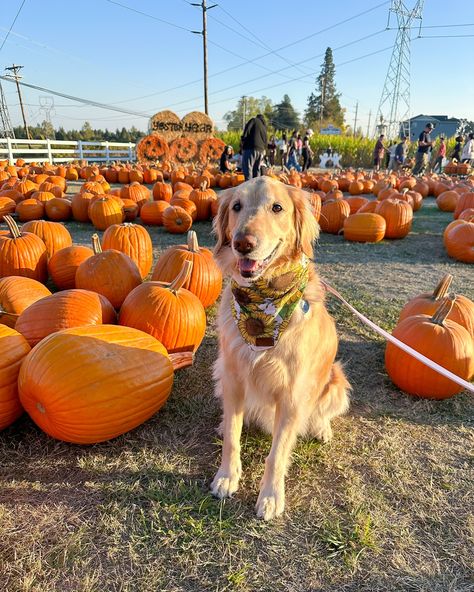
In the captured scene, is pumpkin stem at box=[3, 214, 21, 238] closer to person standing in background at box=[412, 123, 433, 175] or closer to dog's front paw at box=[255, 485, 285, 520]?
dog's front paw at box=[255, 485, 285, 520]

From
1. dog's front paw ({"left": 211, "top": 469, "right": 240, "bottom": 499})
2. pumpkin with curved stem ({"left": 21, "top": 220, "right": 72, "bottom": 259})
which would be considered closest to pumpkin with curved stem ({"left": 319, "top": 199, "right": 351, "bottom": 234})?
pumpkin with curved stem ({"left": 21, "top": 220, "right": 72, "bottom": 259})

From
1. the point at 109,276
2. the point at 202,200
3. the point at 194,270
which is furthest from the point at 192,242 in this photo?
the point at 202,200

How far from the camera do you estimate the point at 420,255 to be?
660 cm

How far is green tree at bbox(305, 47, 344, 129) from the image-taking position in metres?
79.8

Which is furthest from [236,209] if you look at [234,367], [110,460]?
[110,460]

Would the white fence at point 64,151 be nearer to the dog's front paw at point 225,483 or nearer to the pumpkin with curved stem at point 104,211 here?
the pumpkin with curved stem at point 104,211

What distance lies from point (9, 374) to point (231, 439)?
4.59 ft

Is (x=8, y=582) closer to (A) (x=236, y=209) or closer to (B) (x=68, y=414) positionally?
(B) (x=68, y=414)

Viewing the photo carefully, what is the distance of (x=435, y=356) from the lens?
2.82 m

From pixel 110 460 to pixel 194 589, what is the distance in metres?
0.90

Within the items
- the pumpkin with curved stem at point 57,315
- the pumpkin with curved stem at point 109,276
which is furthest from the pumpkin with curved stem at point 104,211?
the pumpkin with curved stem at point 57,315

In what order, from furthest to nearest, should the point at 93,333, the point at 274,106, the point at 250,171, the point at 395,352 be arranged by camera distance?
the point at 274,106
the point at 250,171
the point at 395,352
the point at 93,333

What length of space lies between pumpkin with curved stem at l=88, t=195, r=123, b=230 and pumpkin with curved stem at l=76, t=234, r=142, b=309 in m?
3.76

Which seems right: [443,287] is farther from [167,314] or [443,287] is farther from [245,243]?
[167,314]
